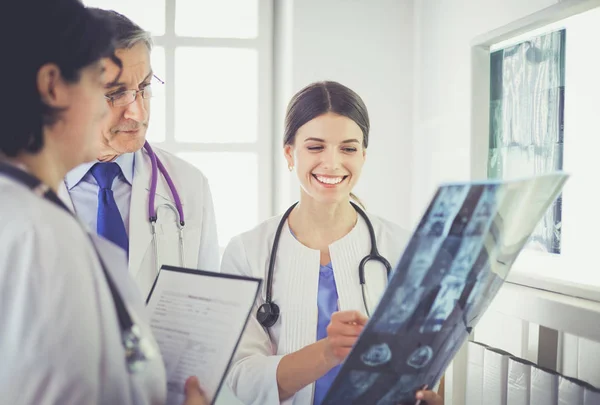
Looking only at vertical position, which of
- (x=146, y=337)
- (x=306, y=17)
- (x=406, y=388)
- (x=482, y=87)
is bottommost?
(x=406, y=388)

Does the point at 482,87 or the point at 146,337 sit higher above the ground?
the point at 482,87

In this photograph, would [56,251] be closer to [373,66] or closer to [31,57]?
[31,57]

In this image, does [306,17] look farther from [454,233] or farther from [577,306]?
[454,233]

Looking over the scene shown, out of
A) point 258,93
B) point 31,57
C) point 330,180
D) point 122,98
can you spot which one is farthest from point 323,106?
point 258,93

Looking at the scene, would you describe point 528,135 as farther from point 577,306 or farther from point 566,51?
point 577,306

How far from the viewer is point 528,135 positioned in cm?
119

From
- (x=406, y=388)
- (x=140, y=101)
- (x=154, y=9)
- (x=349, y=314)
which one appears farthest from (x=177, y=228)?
(x=154, y=9)

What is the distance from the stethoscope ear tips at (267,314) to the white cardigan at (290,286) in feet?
0.04

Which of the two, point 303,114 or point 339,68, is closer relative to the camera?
point 303,114

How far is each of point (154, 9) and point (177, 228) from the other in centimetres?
186

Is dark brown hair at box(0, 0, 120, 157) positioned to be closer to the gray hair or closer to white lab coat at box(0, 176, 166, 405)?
white lab coat at box(0, 176, 166, 405)

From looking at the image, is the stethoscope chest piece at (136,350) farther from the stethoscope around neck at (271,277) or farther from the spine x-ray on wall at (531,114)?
the spine x-ray on wall at (531,114)

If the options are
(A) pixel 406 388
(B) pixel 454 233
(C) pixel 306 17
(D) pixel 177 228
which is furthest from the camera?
(C) pixel 306 17

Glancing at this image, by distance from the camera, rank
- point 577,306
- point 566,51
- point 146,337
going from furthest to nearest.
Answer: point 566,51 < point 577,306 < point 146,337
